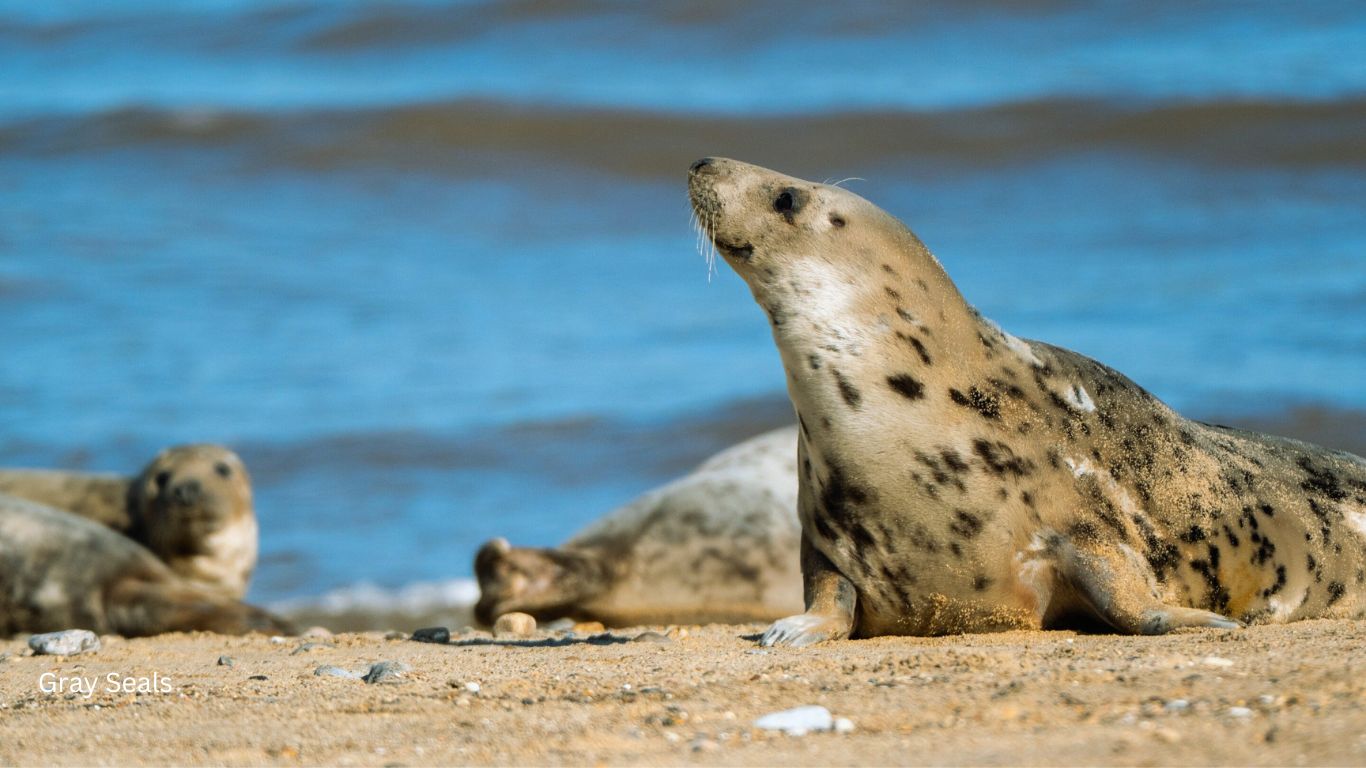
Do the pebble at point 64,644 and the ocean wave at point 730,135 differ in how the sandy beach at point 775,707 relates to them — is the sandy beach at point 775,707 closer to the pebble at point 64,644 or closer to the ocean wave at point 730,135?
the pebble at point 64,644

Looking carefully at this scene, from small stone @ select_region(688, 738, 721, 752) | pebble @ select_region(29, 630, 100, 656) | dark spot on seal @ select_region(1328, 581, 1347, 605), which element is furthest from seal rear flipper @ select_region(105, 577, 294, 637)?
small stone @ select_region(688, 738, 721, 752)

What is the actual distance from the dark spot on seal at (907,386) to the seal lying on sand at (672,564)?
2495 mm

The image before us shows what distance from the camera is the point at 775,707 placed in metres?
3.41

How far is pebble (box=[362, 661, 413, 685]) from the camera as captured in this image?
4.09 metres

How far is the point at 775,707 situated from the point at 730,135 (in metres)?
14.0

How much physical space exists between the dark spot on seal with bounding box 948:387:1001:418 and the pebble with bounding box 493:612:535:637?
2054 mm

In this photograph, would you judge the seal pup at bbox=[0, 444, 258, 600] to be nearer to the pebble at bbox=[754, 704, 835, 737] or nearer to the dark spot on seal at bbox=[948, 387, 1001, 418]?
the dark spot on seal at bbox=[948, 387, 1001, 418]

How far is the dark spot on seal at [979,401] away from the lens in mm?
Result: 4527

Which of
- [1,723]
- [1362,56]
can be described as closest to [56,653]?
[1,723]

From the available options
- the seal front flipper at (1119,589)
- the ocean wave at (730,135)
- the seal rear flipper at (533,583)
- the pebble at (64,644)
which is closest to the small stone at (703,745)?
the seal front flipper at (1119,589)

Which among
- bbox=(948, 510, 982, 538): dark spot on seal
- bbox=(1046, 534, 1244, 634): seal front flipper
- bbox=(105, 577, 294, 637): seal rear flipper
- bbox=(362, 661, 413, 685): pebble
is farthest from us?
bbox=(105, 577, 294, 637): seal rear flipper

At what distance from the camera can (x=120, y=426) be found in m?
11.5

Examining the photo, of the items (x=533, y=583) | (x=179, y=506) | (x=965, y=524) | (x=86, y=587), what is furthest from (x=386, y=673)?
(x=179, y=506)

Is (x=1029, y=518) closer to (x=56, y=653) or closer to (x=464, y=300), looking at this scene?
(x=56, y=653)
